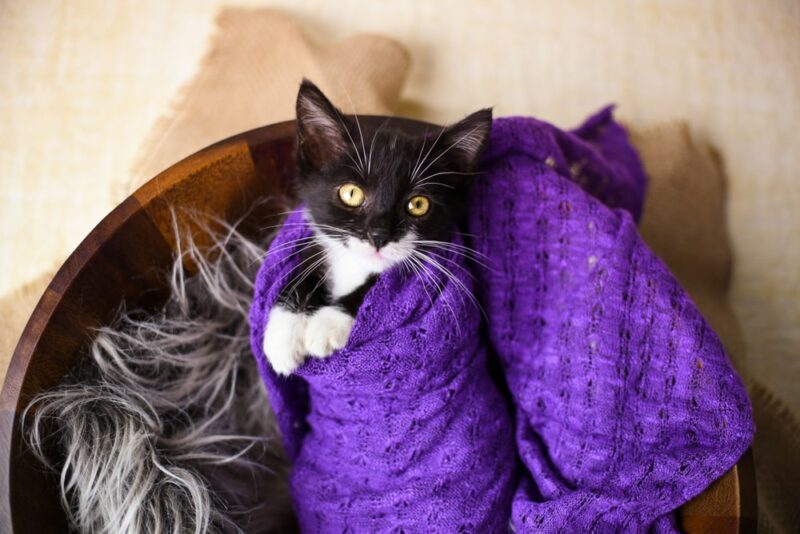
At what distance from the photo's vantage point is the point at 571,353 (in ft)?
2.92

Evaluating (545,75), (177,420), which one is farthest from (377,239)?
(545,75)

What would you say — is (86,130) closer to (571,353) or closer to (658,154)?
(571,353)

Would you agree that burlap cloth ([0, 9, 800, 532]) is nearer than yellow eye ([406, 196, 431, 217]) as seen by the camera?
No

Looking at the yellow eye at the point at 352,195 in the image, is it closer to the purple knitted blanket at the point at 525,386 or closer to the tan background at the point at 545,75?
the purple knitted blanket at the point at 525,386

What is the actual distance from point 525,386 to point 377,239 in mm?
409

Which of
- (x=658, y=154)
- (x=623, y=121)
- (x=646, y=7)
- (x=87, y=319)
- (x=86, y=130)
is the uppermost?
(x=646, y=7)

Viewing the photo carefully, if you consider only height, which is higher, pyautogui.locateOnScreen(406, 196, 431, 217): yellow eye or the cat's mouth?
pyautogui.locateOnScreen(406, 196, 431, 217): yellow eye

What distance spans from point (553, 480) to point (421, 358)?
0.32m

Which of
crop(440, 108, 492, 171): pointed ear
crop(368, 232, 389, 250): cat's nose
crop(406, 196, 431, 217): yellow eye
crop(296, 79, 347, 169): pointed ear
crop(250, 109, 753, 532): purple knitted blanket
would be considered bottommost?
crop(250, 109, 753, 532): purple knitted blanket

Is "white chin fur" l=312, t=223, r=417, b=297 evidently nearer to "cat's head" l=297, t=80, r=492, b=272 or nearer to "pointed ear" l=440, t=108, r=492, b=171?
"cat's head" l=297, t=80, r=492, b=272

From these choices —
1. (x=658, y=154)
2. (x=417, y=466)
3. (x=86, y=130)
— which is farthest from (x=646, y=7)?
(x=86, y=130)

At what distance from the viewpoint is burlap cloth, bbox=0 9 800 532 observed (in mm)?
1120

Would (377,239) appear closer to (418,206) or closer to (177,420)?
(418,206)

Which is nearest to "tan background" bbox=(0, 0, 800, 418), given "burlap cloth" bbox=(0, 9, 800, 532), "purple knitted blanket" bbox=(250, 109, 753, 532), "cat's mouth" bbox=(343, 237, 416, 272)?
"burlap cloth" bbox=(0, 9, 800, 532)
